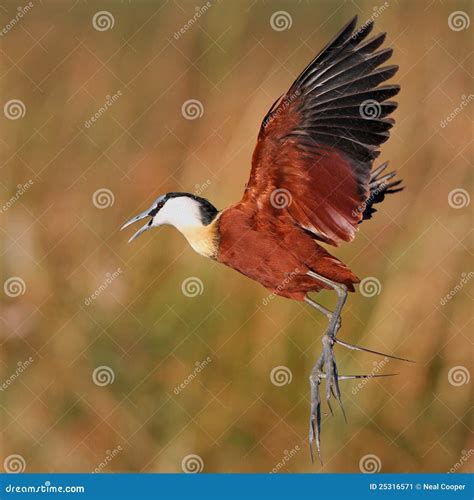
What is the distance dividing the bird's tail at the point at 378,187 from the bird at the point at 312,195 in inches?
5.0

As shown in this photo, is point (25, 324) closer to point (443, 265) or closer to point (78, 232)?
point (78, 232)

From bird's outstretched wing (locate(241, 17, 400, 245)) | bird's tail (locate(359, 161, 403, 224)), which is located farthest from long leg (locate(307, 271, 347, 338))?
bird's tail (locate(359, 161, 403, 224))

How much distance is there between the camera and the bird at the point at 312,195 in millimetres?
3521

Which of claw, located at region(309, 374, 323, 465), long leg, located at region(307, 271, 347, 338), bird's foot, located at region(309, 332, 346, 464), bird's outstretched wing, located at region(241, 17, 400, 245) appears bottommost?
claw, located at region(309, 374, 323, 465)

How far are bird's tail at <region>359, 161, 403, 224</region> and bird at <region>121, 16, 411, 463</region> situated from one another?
0.42 ft

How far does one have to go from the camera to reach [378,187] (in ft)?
13.3

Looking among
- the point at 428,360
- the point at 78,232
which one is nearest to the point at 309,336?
the point at 428,360

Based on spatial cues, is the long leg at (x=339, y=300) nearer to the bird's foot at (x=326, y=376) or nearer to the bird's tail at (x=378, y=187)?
the bird's foot at (x=326, y=376)

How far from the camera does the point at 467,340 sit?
13.7ft

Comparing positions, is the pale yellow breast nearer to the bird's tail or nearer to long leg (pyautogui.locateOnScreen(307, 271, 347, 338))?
long leg (pyautogui.locateOnScreen(307, 271, 347, 338))

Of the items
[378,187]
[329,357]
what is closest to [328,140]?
[378,187]

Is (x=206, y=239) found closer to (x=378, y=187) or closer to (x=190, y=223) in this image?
(x=190, y=223)

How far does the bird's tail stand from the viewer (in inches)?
158

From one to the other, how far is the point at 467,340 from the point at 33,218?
1.80m
